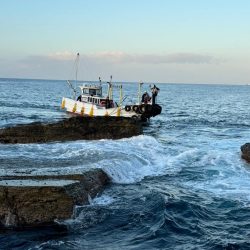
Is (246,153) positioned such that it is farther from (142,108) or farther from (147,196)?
(142,108)

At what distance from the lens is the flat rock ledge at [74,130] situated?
2345 centimetres

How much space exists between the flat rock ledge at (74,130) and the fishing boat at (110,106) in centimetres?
903

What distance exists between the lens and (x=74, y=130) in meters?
25.6

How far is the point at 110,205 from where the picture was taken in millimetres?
12781

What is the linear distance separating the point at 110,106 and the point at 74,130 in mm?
15373

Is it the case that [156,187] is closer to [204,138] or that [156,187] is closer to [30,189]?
[30,189]

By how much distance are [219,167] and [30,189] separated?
10552 millimetres

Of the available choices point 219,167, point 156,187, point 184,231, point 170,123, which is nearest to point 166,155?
point 219,167

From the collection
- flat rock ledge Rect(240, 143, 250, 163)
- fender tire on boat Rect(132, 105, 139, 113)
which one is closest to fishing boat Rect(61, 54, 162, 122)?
fender tire on boat Rect(132, 105, 139, 113)

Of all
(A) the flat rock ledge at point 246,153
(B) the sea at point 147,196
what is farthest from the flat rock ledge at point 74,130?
(A) the flat rock ledge at point 246,153

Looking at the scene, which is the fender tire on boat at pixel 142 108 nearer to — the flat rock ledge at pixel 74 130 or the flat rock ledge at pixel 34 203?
the flat rock ledge at pixel 74 130

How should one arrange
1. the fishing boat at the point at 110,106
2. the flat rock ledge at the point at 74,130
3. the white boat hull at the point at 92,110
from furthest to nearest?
1. the fishing boat at the point at 110,106
2. the white boat hull at the point at 92,110
3. the flat rock ledge at the point at 74,130

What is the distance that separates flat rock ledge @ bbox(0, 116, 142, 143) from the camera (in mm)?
23453

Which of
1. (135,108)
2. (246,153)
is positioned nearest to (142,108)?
(135,108)
